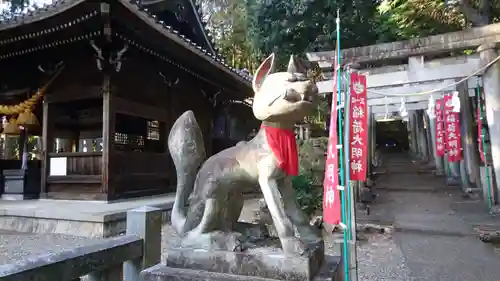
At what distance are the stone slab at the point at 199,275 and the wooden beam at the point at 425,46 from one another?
19.4ft

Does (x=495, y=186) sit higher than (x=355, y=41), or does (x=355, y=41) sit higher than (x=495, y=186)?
(x=355, y=41)

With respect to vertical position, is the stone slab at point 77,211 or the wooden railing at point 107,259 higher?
the wooden railing at point 107,259

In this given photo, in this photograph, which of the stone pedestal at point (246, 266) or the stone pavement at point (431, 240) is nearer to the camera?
the stone pedestal at point (246, 266)

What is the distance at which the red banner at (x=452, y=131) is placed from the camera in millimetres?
10000

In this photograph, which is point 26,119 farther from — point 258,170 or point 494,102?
point 494,102

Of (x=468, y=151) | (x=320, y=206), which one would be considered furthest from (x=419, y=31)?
(x=320, y=206)

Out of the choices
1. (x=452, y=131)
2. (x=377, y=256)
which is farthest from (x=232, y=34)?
(x=377, y=256)

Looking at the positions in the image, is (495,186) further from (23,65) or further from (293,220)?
(23,65)

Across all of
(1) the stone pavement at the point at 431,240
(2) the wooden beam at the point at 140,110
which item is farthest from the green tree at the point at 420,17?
(2) the wooden beam at the point at 140,110

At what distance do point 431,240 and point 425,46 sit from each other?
3.79 metres

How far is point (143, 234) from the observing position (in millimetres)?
2238

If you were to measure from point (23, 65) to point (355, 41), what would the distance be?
9622 millimetres

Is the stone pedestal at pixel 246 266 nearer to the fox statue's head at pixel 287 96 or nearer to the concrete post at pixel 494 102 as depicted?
the fox statue's head at pixel 287 96

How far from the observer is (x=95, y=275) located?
1938mm
